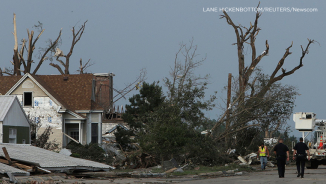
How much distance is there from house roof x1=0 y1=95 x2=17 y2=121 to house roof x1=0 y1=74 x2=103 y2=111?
6784 millimetres

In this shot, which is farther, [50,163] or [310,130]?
[310,130]

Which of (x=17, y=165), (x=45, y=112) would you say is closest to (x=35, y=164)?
(x=17, y=165)

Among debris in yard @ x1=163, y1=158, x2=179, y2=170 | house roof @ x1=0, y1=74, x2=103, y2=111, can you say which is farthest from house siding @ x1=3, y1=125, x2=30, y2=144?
debris in yard @ x1=163, y1=158, x2=179, y2=170

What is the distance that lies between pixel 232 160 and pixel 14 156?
13820mm

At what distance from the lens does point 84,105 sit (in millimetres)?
37625

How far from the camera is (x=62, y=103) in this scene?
36969 mm

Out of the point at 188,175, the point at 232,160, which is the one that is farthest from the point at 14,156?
the point at 232,160

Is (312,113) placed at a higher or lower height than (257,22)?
lower

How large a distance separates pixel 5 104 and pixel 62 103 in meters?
7.83

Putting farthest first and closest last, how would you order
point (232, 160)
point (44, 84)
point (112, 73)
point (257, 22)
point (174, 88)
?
1. point (112, 73)
2. point (257, 22)
3. point (44, 84)
4. point (174, 88)
5. point (232, 160)

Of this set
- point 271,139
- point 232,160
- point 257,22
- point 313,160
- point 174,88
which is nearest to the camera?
point 313,160

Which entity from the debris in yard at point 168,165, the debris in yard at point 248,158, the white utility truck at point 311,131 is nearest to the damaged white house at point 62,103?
the debris in yard at point 248,158

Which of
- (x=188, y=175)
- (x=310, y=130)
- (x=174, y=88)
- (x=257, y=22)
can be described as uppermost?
(x=257, y=22)

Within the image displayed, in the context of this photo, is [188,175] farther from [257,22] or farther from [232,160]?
[257,22]
